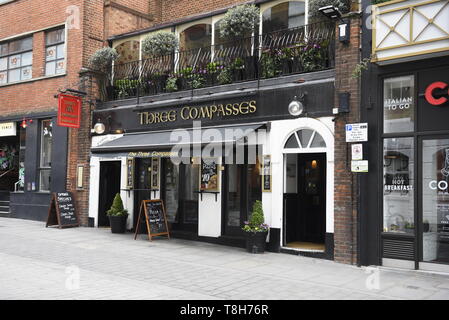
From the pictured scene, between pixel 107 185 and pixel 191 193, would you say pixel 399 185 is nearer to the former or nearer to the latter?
pixel 191 193

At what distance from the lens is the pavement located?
23.1 feet

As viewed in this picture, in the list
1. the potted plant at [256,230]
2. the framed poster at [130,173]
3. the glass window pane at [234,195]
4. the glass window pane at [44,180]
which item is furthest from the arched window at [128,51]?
the potted plant at [256,230]

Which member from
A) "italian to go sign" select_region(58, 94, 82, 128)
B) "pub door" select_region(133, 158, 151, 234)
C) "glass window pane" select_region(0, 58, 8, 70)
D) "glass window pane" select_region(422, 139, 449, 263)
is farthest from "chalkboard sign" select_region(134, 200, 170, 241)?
"glass window pane" select_region(0, 58, 8, 70)

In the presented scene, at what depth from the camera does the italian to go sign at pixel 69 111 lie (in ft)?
47.1

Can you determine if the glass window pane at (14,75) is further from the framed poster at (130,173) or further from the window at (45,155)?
the framed poster at (130,173)

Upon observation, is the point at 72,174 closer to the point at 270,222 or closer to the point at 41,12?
the point at 41,12

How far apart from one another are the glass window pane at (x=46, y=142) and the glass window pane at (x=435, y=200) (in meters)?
12.0

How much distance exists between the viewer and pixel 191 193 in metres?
12.9

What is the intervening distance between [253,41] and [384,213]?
542 cm

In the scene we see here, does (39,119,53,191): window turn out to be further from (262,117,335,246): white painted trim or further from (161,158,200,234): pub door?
(262,117,335,246): white painted trim

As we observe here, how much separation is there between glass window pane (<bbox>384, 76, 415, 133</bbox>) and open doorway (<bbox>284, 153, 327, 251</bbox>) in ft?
7.91

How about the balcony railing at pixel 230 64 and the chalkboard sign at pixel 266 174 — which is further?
the chalkboard sign at pixel 266 174

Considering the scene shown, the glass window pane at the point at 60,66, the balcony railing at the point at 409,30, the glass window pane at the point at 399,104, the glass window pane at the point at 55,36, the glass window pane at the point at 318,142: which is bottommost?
the glass window pane at the point at 318,142

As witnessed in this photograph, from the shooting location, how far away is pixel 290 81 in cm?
1084
